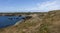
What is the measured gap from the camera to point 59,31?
42.9 ft

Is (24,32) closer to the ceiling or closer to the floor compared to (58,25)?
closer to the floor

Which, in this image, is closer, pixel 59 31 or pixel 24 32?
pixel 59 31

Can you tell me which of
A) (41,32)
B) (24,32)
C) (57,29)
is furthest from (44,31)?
(24,32)

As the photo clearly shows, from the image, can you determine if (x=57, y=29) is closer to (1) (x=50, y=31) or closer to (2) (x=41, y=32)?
(1) (x=50, y=31)

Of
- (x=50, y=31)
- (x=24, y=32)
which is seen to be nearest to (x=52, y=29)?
(x=50, y=31)

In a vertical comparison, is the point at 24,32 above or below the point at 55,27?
below

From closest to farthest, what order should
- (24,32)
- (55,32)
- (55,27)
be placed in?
(55,32) → (55,27) → (24,32)

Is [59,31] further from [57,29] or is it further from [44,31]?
[44,31]

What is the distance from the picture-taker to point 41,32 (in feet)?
46.7

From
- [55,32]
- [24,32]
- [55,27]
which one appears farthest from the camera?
[24,32]

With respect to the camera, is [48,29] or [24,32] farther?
[24,32]

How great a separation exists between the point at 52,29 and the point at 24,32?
196 inches

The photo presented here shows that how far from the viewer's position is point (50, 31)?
13.5 m

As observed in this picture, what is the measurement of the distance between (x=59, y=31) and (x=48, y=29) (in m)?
1.04
